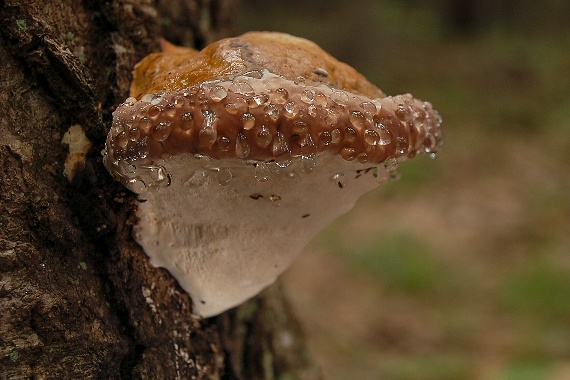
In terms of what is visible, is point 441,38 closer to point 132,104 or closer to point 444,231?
point 444,231

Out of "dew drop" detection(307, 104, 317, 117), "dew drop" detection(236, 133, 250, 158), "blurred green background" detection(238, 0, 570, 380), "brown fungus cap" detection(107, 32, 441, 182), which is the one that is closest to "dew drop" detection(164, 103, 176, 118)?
"brown fungus cap" detection(107, 32, 441, 182)

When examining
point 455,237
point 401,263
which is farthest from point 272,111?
point 455,237

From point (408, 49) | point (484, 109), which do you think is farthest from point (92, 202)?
point (408, 49)

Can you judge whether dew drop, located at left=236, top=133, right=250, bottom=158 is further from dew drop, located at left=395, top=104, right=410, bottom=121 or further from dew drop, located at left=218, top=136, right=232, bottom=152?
dew drop, located at left=395, top=104, right=410, bottom=121

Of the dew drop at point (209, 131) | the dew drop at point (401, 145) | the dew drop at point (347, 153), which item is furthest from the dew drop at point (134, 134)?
the dew drop at point (401, 145)

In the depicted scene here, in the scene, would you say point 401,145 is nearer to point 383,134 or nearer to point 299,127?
point 383,134

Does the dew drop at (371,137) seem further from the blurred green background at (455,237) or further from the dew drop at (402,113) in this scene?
the blurred green background at (455,237)
